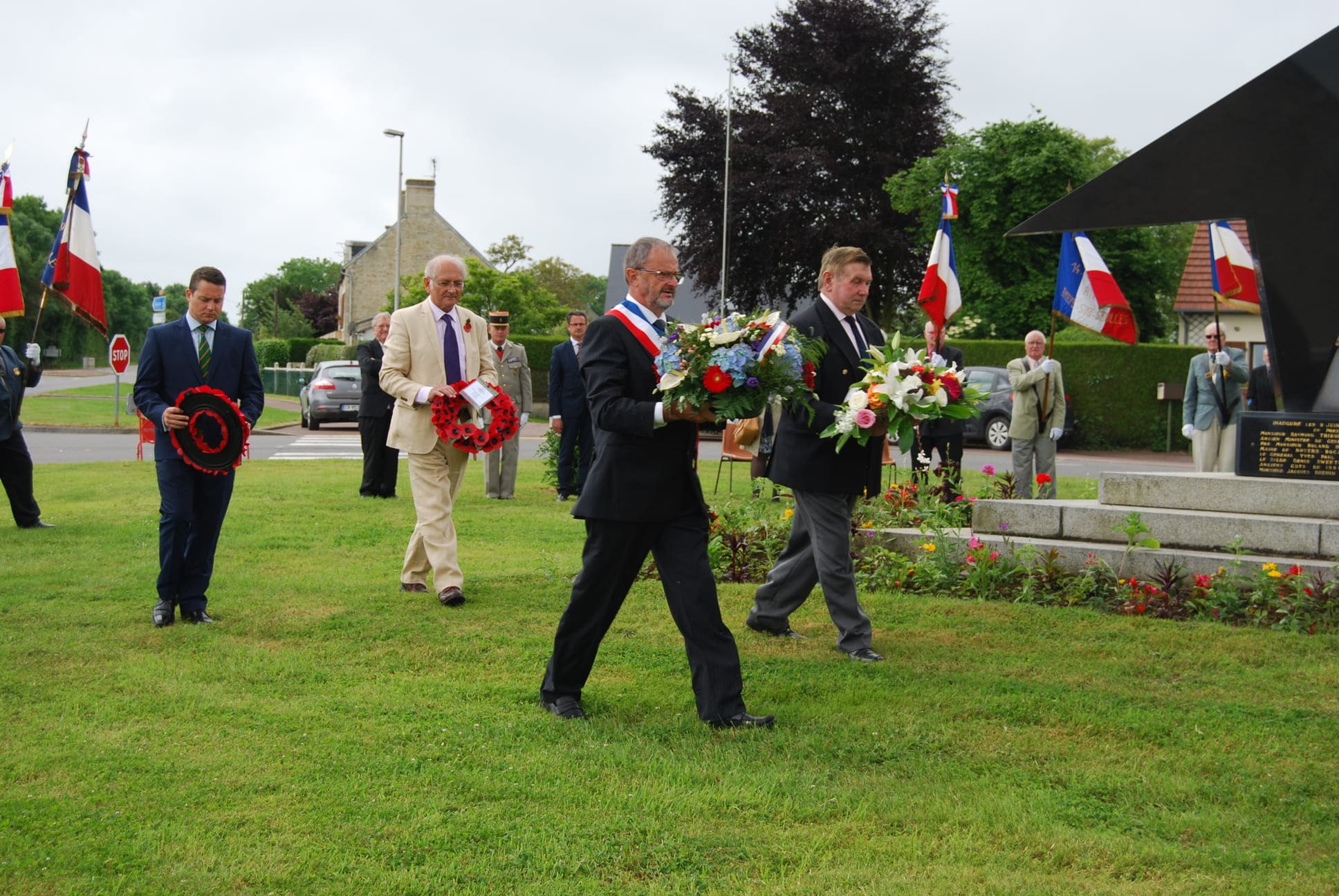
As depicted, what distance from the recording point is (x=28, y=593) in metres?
7.77

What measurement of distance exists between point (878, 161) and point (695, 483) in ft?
120

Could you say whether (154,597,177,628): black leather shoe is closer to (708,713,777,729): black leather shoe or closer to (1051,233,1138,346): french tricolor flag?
(708,713,777,729): black leather shoe

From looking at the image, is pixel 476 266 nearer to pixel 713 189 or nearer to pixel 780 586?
pixel 713 189

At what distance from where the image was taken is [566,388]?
44.1 feet

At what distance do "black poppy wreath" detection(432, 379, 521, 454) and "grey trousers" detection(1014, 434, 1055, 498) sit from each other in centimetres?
693

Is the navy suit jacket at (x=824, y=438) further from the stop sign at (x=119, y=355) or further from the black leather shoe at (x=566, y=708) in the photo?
the stop sign at (x=119, y=355)

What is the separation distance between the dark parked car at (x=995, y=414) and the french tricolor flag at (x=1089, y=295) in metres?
11.4

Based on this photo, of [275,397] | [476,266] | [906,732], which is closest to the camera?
[906,732]

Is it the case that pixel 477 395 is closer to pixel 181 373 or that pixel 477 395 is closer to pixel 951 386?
pixel 181 373

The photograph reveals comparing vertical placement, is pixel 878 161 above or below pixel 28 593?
above

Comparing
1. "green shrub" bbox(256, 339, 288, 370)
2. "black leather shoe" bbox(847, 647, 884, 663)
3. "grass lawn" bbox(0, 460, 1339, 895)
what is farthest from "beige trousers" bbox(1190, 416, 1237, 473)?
"green shrub" bbox(256, 339, 288, 370)

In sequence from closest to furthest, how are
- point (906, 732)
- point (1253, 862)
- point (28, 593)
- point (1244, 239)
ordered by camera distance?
1. point (1253, 862)
2. point (906, 732)
3. point (28, 593)
4. point (1244, 239)

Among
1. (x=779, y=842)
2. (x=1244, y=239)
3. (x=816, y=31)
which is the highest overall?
(x=816, y=31)

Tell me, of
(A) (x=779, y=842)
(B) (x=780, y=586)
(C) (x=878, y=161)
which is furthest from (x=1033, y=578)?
(C) (x=878, y=161)
